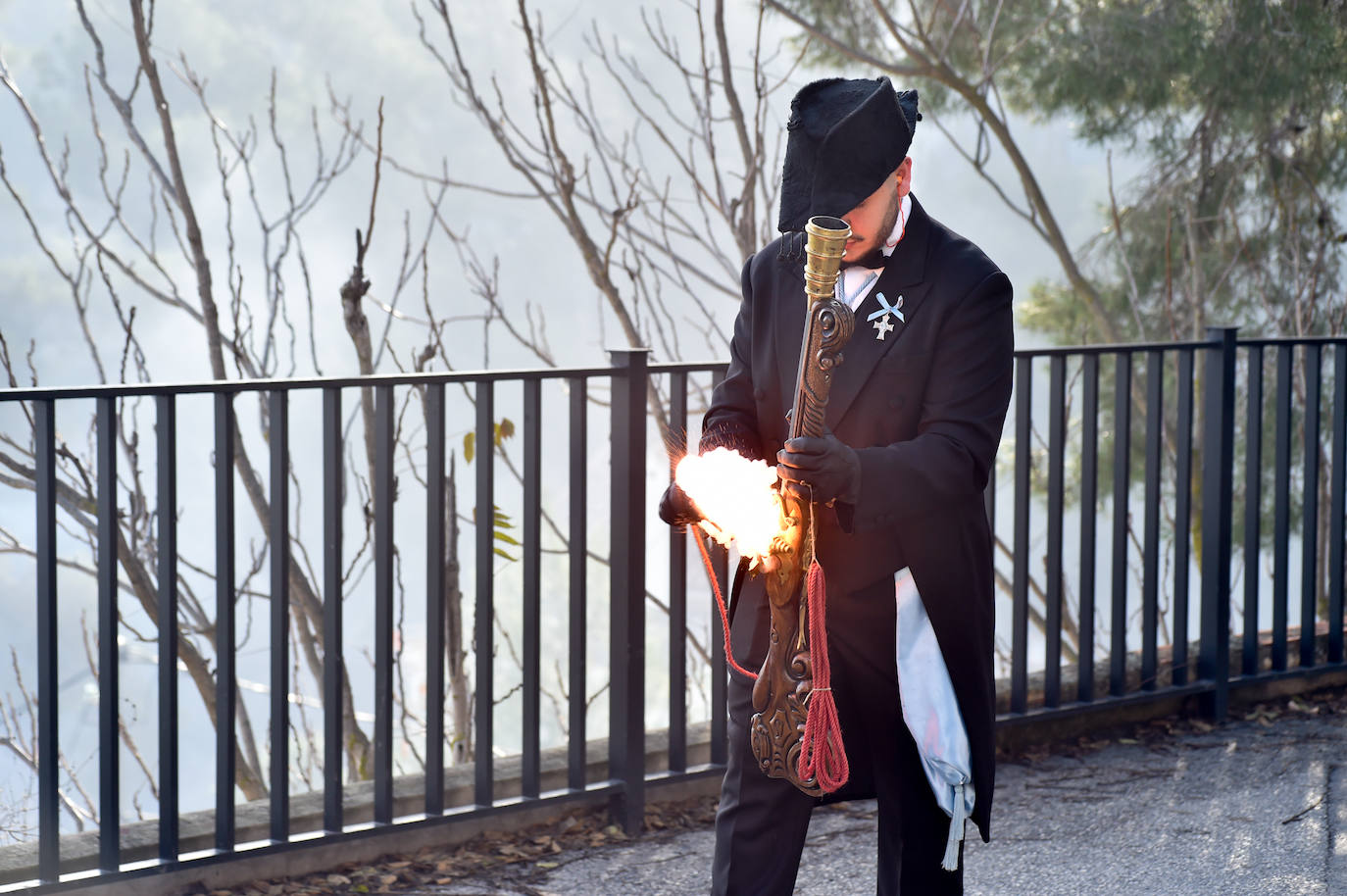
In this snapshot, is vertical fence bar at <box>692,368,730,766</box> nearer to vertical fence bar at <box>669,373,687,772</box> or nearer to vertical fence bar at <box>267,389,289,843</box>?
vertical fence bar at <box>669,373,687,772</box>

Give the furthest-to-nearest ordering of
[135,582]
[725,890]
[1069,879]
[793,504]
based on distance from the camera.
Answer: [135,582]
[1069,879]
[725,890]
[793,504]

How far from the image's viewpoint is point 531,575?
352 cm

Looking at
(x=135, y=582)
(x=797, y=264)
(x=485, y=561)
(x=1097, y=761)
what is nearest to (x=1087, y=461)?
(x=1097, y=761)

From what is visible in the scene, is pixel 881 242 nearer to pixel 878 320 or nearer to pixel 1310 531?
pixel 878 320

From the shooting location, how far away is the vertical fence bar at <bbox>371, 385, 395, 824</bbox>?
3.26m

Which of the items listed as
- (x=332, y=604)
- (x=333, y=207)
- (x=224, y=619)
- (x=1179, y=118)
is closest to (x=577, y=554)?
(x=332, y=604)

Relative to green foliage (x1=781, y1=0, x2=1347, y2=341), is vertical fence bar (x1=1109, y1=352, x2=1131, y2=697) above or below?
below

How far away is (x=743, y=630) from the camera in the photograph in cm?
232

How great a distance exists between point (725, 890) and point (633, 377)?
1.59m

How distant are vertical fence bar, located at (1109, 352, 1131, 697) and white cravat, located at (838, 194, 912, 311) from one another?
2177 mm

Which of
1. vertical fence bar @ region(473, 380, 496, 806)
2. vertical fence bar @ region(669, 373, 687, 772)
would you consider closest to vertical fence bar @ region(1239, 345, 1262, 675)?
vertical fence bar @ region(669, 373, 687, 772)

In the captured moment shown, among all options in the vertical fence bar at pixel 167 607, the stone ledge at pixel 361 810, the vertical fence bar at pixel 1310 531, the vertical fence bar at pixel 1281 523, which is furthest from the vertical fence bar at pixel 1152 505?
the vertical fence bar at pixel 167 607

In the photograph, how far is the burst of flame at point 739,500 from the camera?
201cm

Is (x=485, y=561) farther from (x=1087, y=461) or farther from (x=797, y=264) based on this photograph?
(x=1087, y=461)
